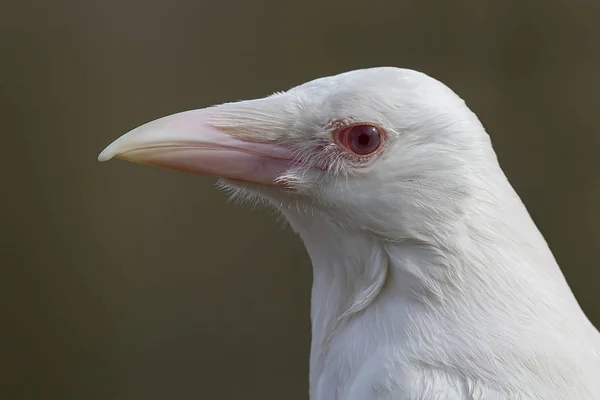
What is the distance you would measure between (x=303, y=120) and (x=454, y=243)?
243 millimetres

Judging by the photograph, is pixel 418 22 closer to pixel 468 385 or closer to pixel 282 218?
pixel 282 218

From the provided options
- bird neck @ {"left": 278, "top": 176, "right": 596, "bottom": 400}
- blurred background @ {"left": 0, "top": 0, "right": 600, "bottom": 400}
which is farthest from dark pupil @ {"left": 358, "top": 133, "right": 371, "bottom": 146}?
blurred background @ {"left": 0, "top": 0, "right": 600, "bottom": 400}

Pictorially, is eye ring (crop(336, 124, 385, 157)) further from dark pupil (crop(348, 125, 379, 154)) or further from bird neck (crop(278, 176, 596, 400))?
bird neck (crop(278, 176, 596, 400))

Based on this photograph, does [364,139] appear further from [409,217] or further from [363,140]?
[409,217]

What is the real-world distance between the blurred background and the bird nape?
140 centimetres

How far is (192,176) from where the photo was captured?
95.4 inches

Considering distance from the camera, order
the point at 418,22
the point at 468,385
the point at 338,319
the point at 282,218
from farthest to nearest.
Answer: the point at 418,22
the point at 282,218
the point at 338,319
the point at 468,385

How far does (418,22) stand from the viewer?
7.66ft

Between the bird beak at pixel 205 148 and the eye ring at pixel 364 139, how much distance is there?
0.28ft

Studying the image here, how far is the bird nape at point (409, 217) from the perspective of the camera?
0.89 m

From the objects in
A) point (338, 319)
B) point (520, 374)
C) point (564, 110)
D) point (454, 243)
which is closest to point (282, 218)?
point (338, 319)

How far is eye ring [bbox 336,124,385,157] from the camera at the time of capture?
93 centimetres

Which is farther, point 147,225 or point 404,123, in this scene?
point 147,225

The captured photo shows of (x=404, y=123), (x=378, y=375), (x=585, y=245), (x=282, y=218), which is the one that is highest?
(x=404, y=123)
